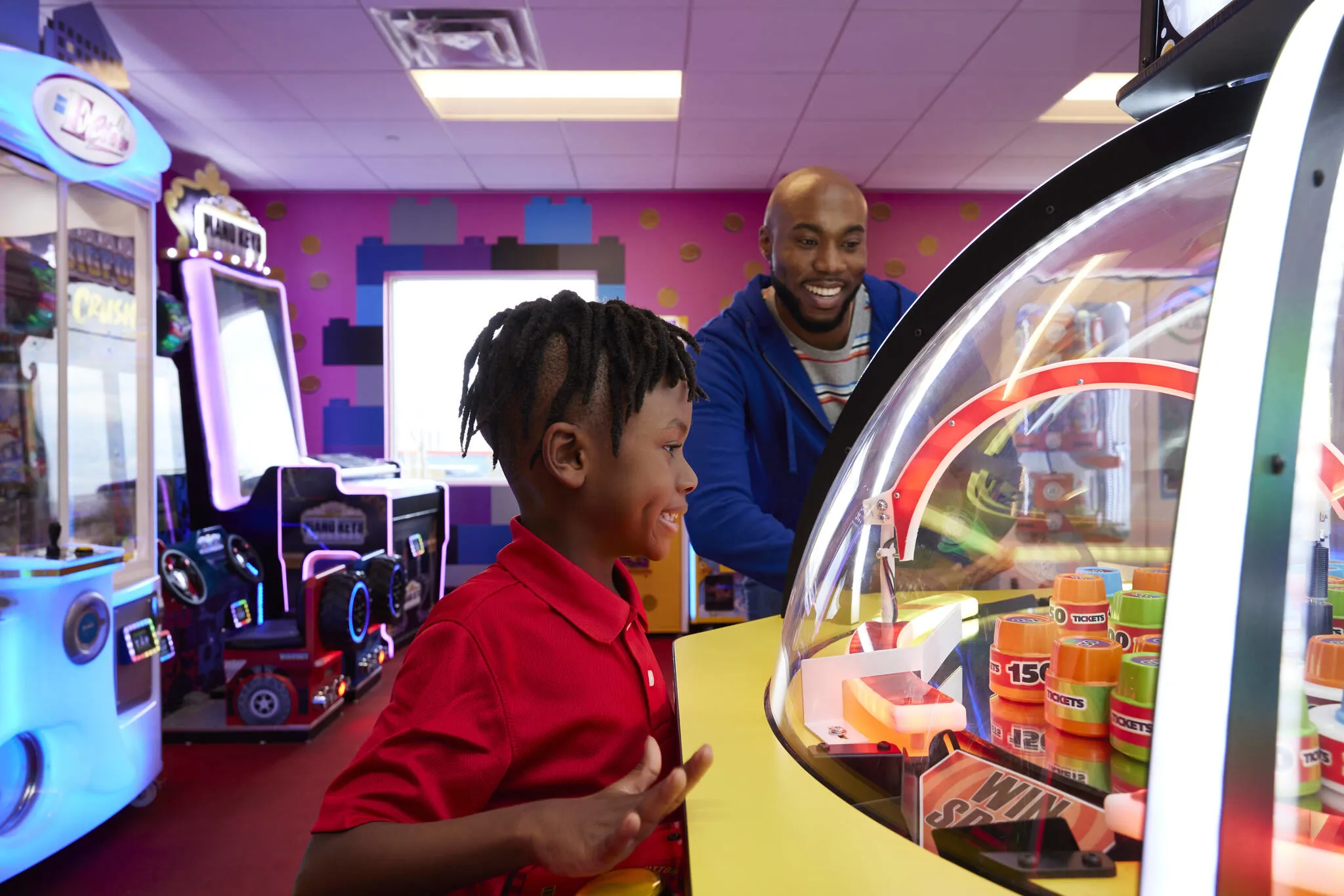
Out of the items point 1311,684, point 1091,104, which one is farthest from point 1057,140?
point 1311,684

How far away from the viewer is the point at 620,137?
449 centimetres

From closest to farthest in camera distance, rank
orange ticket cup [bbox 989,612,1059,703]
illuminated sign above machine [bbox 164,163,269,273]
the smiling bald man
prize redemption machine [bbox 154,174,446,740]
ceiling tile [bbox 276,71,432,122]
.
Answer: orange ticket cup [bbox 989,612,1059,703] < the smiling bald man < prize redemption machine [bbox 154,174,446,740] < ceiling tile [bbox 276,71,432,122] < illuminated sign above machine [bbox 164,163,269,273]

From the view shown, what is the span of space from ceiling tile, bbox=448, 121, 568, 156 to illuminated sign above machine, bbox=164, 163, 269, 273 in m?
1.15

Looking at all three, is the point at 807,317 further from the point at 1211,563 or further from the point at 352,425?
the point at 352,425

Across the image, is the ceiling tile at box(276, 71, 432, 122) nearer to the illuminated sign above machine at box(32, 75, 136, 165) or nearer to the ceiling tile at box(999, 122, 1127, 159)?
the illuminated sign above machine at box(32, 75, 136, 165)

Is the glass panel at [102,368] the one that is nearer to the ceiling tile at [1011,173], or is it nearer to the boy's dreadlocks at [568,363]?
the boy's dreadlocks at [568,363]

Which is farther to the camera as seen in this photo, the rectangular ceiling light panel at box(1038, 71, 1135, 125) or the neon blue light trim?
the rectangular ceiling light panel at box(1038, 71, 1135, 125)

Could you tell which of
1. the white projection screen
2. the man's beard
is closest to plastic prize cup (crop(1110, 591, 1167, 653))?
the man's beard

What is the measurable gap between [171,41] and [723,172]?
9.51 ft

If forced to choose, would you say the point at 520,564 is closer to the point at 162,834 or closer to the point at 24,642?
the point at 24,642

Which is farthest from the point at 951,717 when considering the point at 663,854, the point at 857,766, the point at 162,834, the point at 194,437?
the point at 194,437

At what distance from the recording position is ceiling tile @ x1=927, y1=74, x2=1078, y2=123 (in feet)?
12.6

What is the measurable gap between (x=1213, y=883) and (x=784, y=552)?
0.95 meters

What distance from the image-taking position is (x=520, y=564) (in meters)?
0.85
